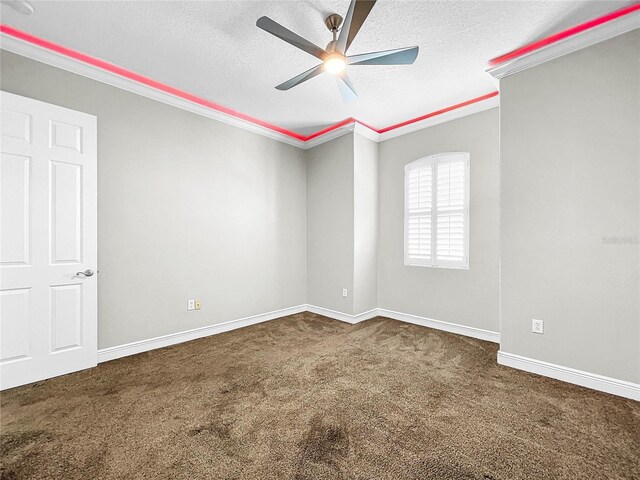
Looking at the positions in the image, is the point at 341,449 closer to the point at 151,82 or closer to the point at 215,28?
the point at 215,28

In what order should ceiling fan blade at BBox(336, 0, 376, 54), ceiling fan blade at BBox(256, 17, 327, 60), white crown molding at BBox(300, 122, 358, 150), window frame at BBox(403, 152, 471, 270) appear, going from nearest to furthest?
ceiling fan blade at BBox(336, 0, 376, 54), ceiling fan blade at BBox(256, 17, 327, 60), window frame at BBox(403, 152, 471, 270), white crown molding at BBox(300, 122, 358, 150)

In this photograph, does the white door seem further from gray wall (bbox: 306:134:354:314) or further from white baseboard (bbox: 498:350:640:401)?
white baseboard (bbox: 498:350:640:401)

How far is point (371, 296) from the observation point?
447cm

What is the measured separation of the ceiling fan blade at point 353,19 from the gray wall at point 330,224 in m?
2.18

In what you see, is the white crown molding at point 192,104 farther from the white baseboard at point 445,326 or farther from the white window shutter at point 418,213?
the white baseboard at point 445,326

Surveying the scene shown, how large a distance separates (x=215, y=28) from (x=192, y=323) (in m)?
3.07

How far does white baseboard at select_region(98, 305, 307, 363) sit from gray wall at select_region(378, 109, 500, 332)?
1.80 meters

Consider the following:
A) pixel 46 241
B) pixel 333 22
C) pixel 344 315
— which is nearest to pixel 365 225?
pixel 344 315

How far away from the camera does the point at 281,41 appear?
2471 millimetres

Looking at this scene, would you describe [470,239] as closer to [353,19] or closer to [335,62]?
[335,62]

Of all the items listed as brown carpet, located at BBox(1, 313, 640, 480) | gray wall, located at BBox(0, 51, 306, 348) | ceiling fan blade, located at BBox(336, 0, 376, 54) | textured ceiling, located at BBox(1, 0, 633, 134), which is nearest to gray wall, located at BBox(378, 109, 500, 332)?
textured ceiling, located at BBox(1, 0, 633, 134)

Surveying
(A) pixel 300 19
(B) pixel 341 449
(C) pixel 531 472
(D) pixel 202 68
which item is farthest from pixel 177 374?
(A) pixel 300 19

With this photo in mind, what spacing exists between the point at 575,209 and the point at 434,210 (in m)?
1.60

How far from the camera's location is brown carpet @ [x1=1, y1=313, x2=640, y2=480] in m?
1.55
